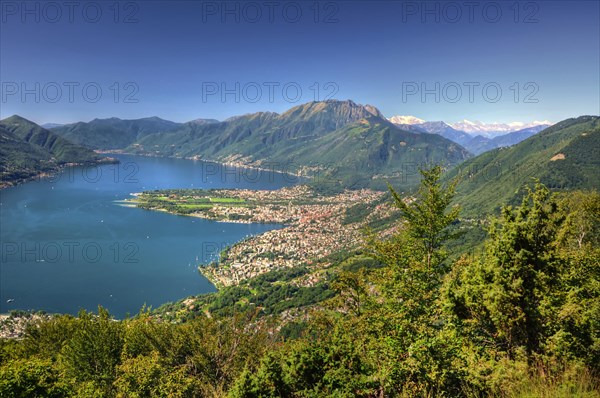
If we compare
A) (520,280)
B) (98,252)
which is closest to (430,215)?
(520,280)

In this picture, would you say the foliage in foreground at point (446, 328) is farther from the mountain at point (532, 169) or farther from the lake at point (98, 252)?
the mountain at point (532, 169)

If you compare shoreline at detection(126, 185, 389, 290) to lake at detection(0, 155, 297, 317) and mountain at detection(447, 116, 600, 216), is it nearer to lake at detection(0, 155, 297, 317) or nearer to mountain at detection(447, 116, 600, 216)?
lake at detection(0, 155, 297, 317)

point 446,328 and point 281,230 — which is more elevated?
point 446,328

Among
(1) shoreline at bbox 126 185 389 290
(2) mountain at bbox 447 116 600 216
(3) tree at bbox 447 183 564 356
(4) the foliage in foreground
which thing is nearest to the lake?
(1) shoreline at bbox 126 185 389 290

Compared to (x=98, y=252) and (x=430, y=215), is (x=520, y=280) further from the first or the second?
(x=98, y=252)

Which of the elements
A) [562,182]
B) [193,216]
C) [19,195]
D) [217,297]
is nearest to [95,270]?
[217,297]

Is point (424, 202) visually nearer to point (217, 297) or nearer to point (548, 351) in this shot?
point (548, 351)
